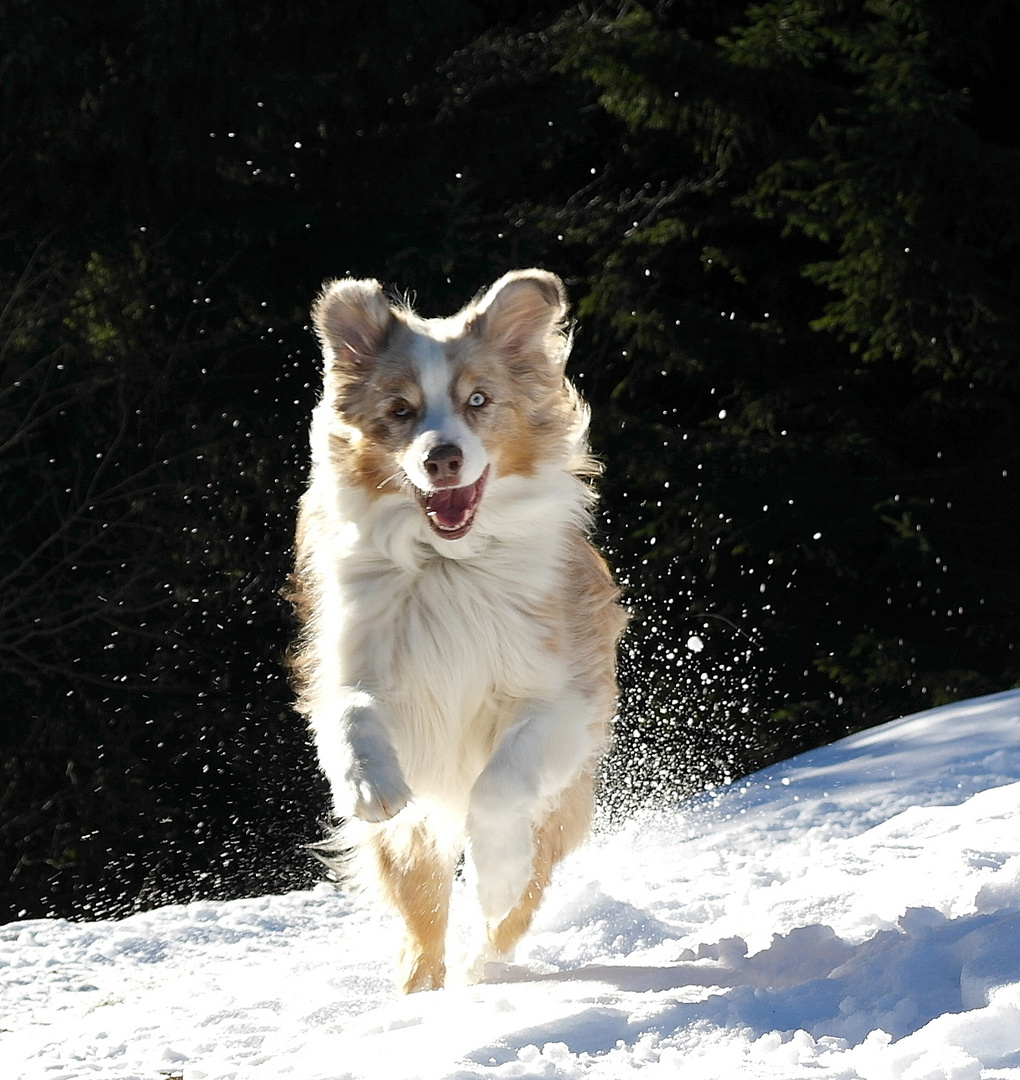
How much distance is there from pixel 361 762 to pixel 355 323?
1.54 meters

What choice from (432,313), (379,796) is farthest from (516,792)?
(432,313)

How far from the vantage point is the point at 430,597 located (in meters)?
4.77

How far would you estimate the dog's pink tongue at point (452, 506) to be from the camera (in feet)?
15.0

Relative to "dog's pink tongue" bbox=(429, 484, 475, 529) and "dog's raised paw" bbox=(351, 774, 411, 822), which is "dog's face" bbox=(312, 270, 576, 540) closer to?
"dog's pink tongue" bbox=(429, 484, 475, 529)

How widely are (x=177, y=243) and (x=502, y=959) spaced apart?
818 cm

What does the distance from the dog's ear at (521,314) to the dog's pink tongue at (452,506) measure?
0.59m

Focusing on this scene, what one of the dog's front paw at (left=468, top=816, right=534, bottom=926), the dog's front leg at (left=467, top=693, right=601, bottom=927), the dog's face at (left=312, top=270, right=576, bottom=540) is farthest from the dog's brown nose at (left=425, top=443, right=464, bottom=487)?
the dog's front paw at (left=468, top=816, right=534, bottom=926)

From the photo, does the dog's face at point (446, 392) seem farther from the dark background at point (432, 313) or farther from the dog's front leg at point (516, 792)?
the dark background at point (432, 313)

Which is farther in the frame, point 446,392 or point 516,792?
point 446,392

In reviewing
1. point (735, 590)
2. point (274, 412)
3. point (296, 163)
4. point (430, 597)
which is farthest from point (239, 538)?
point (430, 597)

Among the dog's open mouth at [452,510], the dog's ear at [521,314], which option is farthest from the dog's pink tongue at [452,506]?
the dog's ear at [521,314]

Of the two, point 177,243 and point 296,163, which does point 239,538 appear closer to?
point 177,243

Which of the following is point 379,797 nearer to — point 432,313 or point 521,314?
point 521,314

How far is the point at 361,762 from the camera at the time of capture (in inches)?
165
